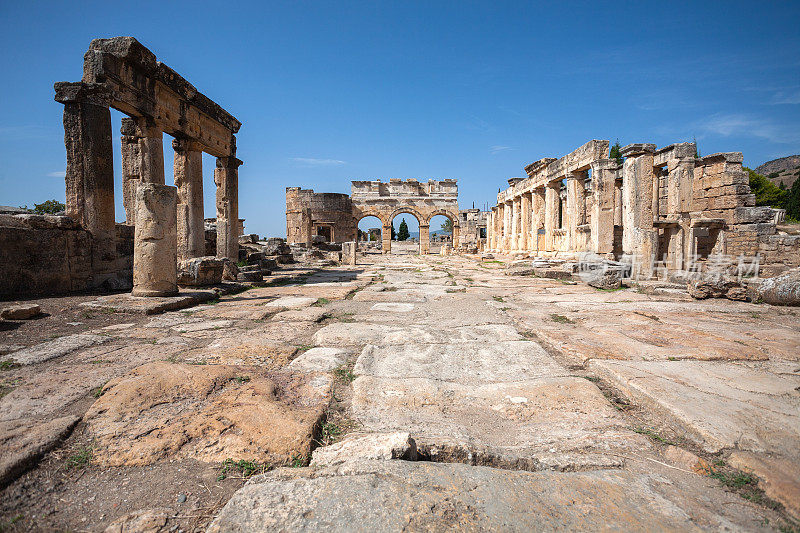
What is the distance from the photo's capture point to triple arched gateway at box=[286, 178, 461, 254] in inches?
1184

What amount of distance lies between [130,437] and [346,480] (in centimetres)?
111

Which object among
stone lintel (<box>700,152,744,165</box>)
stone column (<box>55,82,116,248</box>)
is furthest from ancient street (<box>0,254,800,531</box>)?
stone lintel (<box>700,152,744,165</box>)

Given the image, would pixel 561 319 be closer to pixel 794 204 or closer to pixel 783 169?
pixel 794 204

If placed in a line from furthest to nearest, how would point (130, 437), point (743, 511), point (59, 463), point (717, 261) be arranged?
point (717, 261) → point (130, 437) → point (59, 463) → point (743, 511)

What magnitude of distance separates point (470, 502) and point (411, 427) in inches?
24.5

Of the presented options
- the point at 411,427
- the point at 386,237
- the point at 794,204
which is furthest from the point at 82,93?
the point at 794,204

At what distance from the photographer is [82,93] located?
644cm

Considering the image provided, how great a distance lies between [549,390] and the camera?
2.25 metres

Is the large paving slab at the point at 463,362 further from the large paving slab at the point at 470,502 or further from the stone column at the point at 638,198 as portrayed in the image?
the stone column at the point at 638,198

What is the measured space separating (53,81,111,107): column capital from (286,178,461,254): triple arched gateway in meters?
23.2

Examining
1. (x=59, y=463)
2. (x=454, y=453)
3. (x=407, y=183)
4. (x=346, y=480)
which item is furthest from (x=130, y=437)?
(x=407, y=183)

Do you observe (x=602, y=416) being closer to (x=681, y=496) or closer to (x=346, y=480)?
(x=681, y=496)

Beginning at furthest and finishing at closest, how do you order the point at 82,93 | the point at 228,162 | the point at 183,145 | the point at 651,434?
1. the point at 228,162
2. the point at 183,145
3. the point at 82,93
4. the point at 651,434

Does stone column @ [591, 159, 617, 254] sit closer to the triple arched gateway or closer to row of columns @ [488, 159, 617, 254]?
row of columns @ [488, 159, 617, 254]
